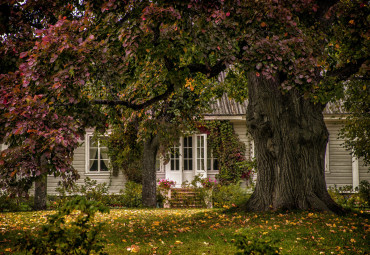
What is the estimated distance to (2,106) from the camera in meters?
5.14

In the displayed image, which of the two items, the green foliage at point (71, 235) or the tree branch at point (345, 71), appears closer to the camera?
the green foliage at point (71, 235)

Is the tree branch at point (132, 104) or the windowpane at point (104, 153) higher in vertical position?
the tree branch at point (132, 104)

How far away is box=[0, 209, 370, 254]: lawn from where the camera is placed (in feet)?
18.7

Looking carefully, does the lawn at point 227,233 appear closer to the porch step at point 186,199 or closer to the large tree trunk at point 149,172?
the large tree trunk at point 149,172

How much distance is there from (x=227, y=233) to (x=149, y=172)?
28.0 feet

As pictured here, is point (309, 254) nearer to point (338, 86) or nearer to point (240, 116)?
point (338, 86)

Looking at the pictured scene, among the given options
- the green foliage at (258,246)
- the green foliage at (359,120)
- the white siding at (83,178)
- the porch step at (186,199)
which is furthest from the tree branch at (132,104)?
the white siding at (83,178)

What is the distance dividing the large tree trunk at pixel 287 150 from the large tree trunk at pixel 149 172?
6.21 metres

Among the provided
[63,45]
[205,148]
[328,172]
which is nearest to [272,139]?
[63,45]

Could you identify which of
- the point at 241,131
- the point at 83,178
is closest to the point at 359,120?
the point at 241,131

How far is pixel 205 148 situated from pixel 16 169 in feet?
43.5

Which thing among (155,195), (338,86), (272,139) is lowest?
(155,195)

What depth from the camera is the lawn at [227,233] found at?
5.70 metres

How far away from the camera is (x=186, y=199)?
16234 mm
